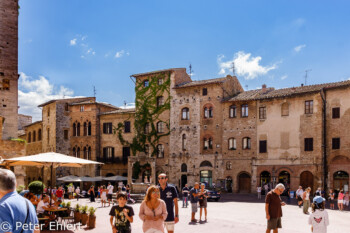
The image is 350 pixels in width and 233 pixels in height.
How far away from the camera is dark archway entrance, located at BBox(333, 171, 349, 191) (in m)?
30.8

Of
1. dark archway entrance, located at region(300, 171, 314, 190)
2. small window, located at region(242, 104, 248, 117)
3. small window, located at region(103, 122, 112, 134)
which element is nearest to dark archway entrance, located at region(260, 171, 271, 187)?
dark archway entrance, located at region(300, 171, 314, 190)

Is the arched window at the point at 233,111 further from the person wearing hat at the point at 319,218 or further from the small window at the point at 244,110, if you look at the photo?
the person wearing hat at the point at 319,218

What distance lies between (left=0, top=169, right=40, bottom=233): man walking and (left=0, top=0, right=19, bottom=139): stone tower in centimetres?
2371

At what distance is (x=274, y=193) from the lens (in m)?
9.26

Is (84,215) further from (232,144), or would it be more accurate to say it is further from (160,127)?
(160,127)

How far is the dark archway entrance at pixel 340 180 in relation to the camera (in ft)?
101

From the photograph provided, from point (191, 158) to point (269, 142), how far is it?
29.0ft

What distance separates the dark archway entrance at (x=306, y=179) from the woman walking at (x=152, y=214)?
2875cm

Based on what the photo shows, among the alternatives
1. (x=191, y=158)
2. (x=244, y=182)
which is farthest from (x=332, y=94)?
(x=191, y=158)

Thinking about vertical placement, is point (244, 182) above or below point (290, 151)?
below

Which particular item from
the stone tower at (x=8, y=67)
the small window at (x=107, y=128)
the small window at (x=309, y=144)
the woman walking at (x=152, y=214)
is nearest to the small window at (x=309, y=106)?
the small window at (x=309, y=144)

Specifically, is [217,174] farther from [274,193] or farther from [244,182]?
[274,193]

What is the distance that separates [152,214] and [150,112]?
36.2 m

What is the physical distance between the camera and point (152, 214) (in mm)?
6723
